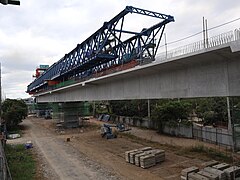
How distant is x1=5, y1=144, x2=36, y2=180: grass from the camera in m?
15.7

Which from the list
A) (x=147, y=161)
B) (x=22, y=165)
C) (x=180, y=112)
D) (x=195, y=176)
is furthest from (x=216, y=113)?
(x=22, y=165)

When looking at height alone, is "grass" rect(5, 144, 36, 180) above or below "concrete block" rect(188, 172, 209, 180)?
below

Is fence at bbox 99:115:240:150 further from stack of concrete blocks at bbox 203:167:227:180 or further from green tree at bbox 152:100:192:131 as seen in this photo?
stack of concrete blocks at bbox 203:167:227:180

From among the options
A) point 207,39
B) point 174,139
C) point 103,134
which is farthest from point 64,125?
point 207,39

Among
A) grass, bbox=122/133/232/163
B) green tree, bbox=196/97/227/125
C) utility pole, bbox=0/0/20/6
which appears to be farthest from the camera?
green tree, bbox=196/97/227/125

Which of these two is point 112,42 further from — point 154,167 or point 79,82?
point 154,167

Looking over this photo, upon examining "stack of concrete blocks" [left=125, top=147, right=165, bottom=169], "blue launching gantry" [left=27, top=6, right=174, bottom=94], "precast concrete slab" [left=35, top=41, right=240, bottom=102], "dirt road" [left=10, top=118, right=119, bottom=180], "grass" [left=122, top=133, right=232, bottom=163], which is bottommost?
"dirt road" [left=10, top=118, right=119, bottom=180]

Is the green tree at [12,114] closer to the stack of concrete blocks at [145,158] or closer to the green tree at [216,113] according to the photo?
the stack of concrete blocks at [145,158]

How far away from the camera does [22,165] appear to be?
18391 mm

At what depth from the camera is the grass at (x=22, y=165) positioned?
15.7 metres

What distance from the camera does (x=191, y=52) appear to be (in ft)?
40.8

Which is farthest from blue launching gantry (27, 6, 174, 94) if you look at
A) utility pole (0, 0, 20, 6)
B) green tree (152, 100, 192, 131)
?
utility pole (0, 0, 20, 6)

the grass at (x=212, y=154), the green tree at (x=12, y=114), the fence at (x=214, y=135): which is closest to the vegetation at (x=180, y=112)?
the fence at (x=214, y=135)

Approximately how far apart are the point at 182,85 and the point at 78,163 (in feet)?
33.3
